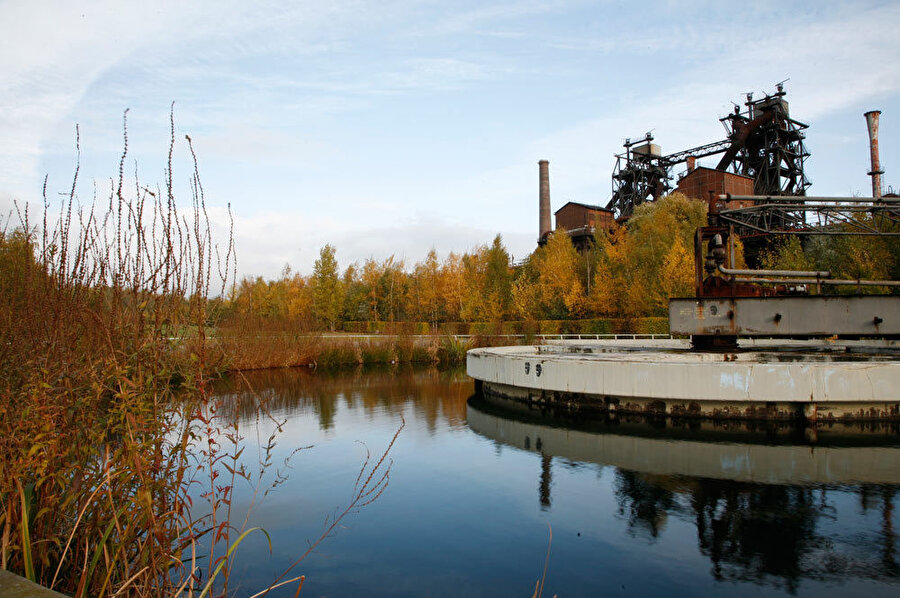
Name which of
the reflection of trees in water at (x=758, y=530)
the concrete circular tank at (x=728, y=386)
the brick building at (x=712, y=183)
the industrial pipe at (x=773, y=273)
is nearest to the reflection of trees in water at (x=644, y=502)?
the reflection of trees in water at (x=758, y=530)

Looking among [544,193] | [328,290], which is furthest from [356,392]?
[544,193]

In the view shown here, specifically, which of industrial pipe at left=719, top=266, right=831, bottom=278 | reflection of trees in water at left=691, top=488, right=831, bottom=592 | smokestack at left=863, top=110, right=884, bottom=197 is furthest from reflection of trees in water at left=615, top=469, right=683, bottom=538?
smokestack at left=863, top=110, right=884, bottom=197

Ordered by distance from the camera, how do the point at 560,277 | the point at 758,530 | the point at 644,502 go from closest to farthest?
the point at 758,530
the point at 644,502
the point at 560,277

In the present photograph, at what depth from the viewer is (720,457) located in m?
8.11

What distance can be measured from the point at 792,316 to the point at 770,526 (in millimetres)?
6882

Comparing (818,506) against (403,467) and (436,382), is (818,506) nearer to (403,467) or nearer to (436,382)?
(403,467)

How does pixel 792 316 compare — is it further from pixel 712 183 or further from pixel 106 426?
pixel 712 183

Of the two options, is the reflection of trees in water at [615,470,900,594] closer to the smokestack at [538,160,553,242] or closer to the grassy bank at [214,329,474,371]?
the grassy bank at [214,329,474,371]

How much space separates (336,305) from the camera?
47000mm

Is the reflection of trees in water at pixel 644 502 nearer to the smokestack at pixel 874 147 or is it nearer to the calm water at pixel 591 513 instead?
the calm water at pixel 591 513

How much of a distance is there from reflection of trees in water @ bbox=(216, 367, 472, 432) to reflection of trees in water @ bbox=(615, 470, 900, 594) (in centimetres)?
538

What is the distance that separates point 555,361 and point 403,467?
14.9 feet

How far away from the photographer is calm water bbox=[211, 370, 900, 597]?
4625 mm

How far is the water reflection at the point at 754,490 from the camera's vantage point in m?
4.85
